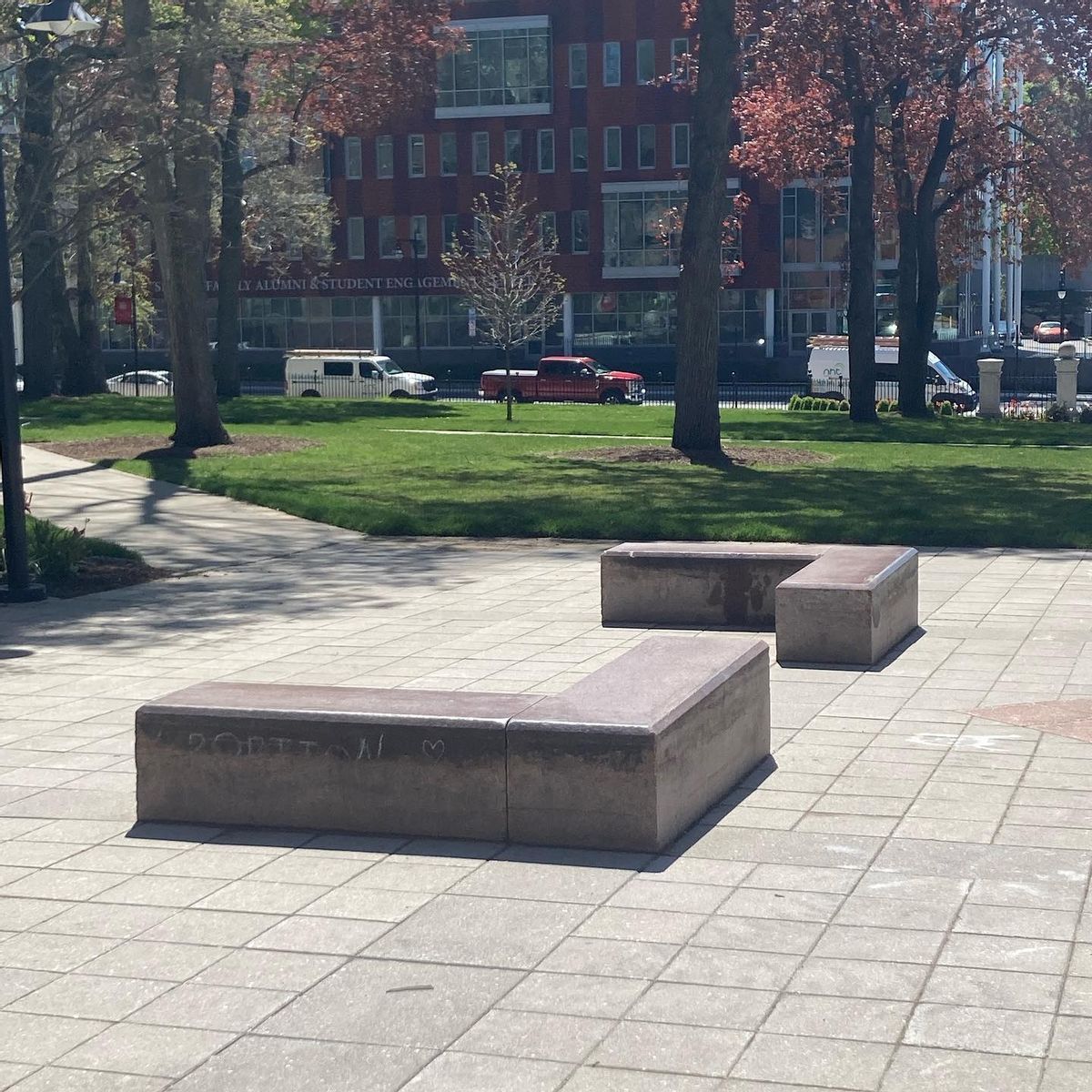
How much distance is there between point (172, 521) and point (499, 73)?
183 ft

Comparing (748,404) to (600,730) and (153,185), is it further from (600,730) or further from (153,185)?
(600,730)

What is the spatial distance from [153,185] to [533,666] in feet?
55.1

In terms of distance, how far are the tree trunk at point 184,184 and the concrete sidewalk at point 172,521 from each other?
11.2 ft

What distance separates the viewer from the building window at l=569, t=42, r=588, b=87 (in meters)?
70.4

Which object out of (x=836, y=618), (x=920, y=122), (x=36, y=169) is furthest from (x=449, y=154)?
(x=836, y=618)

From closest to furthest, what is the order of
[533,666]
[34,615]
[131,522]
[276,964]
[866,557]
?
1. [276,964]
2. [533,666]
3. [866,557]
4. [34,615]
5. [131,522]

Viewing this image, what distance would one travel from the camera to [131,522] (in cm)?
1958

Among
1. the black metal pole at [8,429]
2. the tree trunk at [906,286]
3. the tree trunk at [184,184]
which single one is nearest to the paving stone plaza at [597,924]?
the black metal pole at [8,429]

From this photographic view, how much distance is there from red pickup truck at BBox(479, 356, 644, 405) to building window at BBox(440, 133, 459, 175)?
17574 mm

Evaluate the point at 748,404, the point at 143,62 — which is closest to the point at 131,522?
the point at 143,62

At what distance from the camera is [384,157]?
74188mm

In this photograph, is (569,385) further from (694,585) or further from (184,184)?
(694,585)

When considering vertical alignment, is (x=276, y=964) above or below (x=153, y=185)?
below

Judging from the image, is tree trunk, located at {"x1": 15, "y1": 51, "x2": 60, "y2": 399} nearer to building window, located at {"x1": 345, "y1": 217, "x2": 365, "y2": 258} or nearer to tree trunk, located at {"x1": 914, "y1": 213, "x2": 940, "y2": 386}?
tree trunk, located at {"x1": 914, "y1": 213, "x2": 940, "y2": 386}
